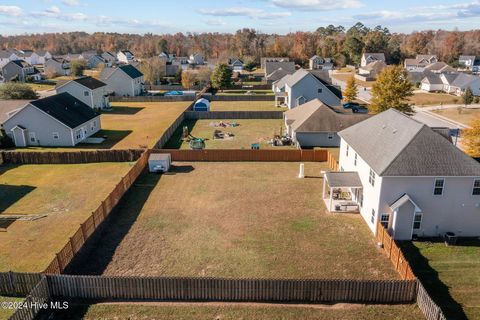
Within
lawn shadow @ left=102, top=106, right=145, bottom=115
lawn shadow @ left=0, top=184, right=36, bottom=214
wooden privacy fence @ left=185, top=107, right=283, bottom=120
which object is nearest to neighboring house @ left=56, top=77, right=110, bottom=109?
lawn shadow @ left=102, top=106, right=145, bottom=115

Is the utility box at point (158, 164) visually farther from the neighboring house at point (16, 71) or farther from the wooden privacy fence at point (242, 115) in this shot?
the neighboring house at point (16, 71)

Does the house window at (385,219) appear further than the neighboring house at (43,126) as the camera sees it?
No

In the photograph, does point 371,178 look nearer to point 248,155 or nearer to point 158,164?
point 248,155

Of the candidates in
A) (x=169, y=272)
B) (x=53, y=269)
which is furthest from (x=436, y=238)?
(x=53, y=269)

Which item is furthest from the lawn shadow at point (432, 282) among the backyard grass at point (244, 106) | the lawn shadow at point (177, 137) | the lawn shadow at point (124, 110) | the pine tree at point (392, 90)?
the lawn shadow at point (124, 110)

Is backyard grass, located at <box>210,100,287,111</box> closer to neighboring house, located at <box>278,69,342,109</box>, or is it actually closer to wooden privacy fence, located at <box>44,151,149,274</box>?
neighboring house, located at <box>278,69,342,109</box>

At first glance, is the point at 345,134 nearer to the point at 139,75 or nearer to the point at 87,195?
the point at 87,195

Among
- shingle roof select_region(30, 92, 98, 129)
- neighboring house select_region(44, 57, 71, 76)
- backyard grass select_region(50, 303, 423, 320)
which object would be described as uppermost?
neighboring house select_region(44, 57, 71, 76)
